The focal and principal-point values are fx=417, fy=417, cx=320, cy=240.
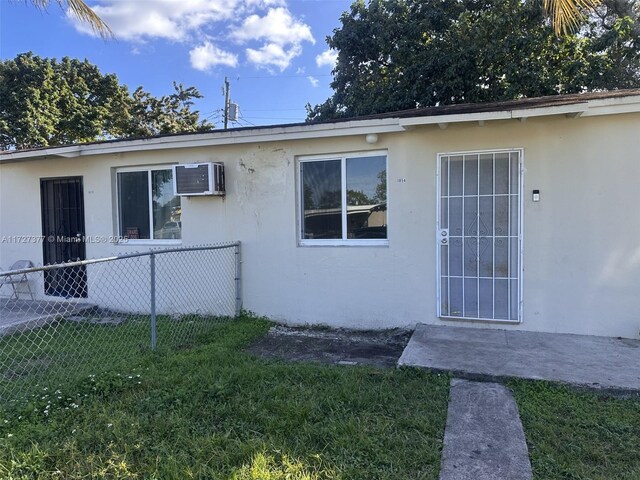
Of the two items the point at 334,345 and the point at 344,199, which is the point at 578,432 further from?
the point at 344,199

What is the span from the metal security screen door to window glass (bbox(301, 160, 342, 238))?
1.41 m

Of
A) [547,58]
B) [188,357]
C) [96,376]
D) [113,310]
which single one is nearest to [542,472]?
[188,357]

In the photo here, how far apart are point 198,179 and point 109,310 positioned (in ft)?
9.29

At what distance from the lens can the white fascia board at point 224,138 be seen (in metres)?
5.45

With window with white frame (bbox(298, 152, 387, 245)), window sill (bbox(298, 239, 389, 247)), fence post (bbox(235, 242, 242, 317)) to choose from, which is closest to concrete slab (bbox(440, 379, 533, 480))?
window sill (bbox(298, 239, 389, 247))

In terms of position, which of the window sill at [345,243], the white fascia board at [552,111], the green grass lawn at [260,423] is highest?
the white fascia board at [552,111]

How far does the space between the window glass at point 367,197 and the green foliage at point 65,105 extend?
17.0 metres

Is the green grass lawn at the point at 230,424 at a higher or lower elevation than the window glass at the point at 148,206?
lower

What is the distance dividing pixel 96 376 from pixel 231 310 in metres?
2.72

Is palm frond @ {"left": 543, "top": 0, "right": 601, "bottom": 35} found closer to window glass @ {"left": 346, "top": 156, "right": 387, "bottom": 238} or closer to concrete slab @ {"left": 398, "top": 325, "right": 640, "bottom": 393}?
window glass @ {"left": 346, "top": 156, "right": 387, "bottom": 238}

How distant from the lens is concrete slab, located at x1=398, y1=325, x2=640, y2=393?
3686 mm

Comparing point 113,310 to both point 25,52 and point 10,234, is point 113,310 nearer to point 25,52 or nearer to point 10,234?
point 10,234

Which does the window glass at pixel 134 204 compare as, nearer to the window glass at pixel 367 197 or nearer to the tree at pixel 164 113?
the window glass at pixel 367 197

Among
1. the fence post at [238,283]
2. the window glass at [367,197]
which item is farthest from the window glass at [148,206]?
the window glass at [367,197]
